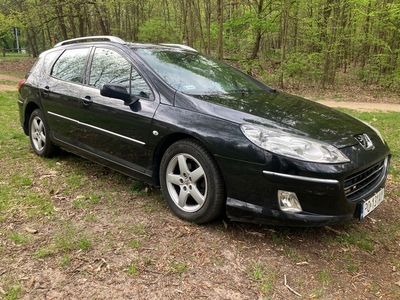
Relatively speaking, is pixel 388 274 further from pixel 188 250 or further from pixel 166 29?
pixel 166 29

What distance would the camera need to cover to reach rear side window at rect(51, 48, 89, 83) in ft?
13.0

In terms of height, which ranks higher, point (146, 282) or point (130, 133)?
point (130, 133)

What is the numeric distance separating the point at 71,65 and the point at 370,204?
3615 mm

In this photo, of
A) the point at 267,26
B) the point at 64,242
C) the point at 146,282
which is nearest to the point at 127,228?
the point at 64,242

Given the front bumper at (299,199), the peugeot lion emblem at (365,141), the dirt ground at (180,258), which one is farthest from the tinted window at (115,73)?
the peugeot lion emblem at (365,141)

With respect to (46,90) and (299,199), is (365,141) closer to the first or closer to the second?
(299,199)

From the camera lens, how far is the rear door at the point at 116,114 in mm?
3159

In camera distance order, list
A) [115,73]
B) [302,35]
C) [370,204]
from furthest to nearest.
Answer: [302,35] < [115,73] < [370,204]

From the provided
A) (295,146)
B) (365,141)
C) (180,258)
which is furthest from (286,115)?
(180,258)

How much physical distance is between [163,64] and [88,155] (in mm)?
1346

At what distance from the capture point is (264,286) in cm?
220

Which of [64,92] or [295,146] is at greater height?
[64,92]

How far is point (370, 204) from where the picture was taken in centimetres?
266

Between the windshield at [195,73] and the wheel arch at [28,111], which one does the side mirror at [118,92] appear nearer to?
the windshield at [195,73]
